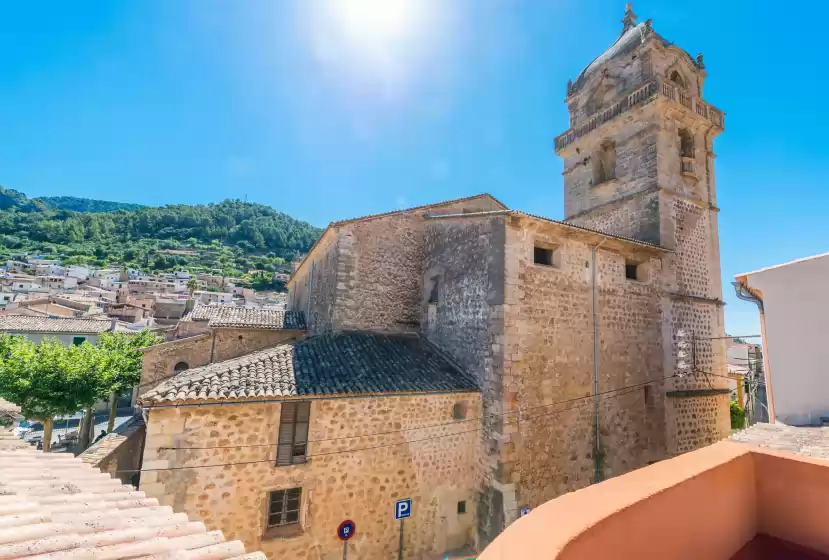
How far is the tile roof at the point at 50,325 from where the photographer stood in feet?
99.6

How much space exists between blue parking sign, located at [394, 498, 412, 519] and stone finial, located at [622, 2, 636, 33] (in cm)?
2010

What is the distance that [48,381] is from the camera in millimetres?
14078

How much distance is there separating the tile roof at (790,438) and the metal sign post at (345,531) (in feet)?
24.5

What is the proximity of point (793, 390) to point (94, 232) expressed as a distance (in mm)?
155200

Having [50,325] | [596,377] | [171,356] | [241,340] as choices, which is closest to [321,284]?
[241,340]

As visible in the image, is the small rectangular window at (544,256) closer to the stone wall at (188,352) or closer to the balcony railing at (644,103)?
the balcony railing at (644,103)

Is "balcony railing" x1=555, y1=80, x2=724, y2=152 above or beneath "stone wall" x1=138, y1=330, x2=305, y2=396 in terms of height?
above

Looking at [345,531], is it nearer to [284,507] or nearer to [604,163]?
[284,507]

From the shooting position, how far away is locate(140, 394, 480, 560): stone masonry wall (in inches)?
307

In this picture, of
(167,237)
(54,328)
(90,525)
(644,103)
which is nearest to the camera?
(90,525)

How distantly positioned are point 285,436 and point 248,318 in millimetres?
9050

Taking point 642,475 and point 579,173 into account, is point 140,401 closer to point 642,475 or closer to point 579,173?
point 642,475

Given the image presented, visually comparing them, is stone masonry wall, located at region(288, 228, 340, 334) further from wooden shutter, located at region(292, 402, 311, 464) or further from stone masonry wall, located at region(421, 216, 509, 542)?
wooden shutter, located at region(292, 402, 311, 464)

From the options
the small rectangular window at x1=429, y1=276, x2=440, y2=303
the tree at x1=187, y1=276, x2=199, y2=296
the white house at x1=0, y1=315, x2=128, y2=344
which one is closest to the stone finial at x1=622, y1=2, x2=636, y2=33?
the small rectangular window at x1=429, y1=276, x2=440, y2=303
